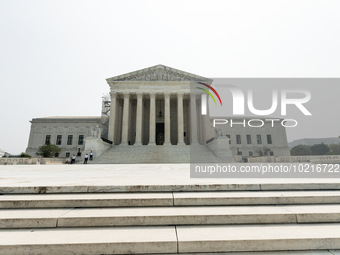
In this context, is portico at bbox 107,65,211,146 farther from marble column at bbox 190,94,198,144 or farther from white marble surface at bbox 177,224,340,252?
white marble surface at bbox 177,224,340,252

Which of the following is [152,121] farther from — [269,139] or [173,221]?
[269,139]

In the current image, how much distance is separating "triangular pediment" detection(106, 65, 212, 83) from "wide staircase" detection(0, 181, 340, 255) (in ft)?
96.9

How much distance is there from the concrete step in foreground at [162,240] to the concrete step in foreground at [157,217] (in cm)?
17

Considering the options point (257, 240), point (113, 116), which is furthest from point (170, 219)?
point (113, 116)

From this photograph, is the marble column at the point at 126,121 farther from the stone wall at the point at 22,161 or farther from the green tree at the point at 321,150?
the green tree at the point at 321,150

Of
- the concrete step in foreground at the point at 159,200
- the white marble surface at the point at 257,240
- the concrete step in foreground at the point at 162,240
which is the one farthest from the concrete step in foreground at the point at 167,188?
the white marble surface at the point at 257,240

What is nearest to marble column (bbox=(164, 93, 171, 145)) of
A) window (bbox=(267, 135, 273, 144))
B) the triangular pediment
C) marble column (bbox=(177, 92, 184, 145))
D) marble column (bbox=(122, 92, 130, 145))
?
marble column (bbox=(177, 92, 184, 145))

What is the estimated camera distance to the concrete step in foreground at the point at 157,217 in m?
2.88

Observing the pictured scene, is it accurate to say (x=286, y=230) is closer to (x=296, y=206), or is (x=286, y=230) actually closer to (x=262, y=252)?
(x=262, y=252)

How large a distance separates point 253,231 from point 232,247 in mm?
490

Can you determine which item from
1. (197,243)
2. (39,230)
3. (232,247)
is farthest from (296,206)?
(39,230)

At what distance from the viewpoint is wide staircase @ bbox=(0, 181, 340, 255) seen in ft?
7.84

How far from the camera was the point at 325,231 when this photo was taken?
8.74 ft

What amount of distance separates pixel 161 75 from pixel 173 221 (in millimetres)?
31204
